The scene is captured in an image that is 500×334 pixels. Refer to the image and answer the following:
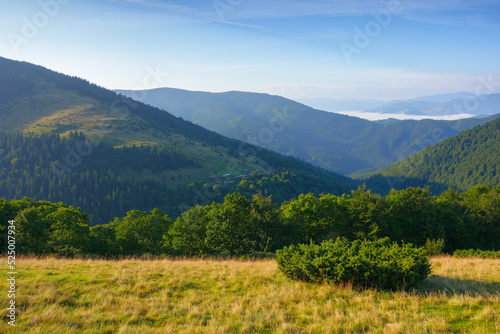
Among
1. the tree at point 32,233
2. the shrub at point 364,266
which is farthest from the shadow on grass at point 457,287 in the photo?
the tree at point 32,233

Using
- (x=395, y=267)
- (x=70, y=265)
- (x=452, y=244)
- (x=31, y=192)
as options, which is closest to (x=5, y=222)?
(x=70, y=265)

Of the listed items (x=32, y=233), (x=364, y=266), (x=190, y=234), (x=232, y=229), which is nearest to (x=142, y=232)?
(x=190, y=234)

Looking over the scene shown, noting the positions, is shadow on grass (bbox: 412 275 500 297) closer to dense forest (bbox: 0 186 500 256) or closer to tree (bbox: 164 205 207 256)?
dense forest (bbox: 0 186 500 256)

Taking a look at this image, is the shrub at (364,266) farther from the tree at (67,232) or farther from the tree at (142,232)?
the tree at (142,232)

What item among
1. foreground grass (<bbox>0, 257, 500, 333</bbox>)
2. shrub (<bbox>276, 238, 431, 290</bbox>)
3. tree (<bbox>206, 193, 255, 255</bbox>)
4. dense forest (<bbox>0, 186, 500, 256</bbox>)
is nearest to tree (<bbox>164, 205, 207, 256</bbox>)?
dense forest (<bbox>0, 186, 500, 256</bbox>)

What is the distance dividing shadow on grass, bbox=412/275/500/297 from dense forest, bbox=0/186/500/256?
64.9 feet

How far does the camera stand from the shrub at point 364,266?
42.5 ft

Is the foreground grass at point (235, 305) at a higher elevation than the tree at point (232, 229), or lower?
higher

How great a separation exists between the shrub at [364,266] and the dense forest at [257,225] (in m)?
17.6

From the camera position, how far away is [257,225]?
4006 centimetres

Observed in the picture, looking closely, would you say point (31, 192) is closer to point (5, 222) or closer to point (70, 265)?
point (5, 222)

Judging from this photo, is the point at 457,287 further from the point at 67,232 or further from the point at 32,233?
the point at 32,233

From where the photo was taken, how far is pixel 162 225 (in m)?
51.6

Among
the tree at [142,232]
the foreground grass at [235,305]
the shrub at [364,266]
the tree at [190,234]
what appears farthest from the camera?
the tree at [190,234]
